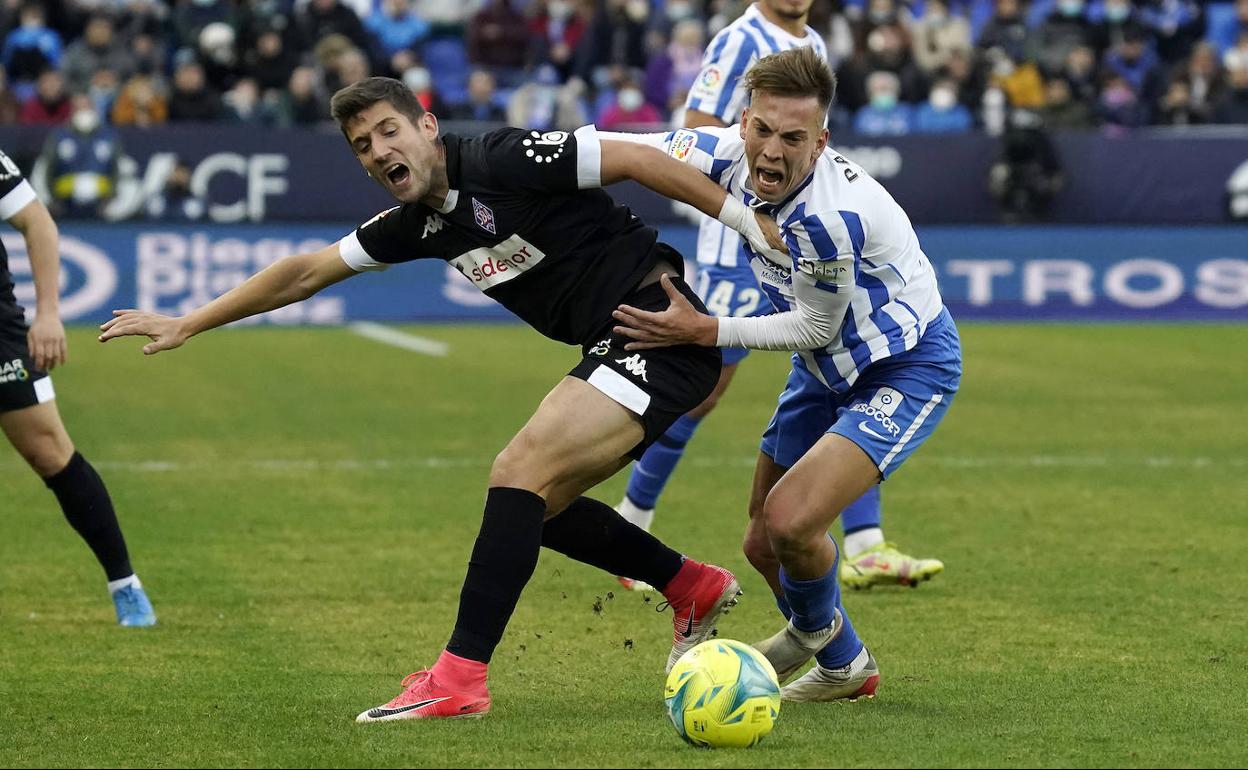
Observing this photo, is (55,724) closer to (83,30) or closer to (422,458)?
(422,458)

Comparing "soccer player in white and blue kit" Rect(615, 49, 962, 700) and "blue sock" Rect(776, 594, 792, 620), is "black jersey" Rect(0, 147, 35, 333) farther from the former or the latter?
"blue sock" Rect(776, 594, 792, 620)

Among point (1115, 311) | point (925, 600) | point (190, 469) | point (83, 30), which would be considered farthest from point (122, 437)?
point (83, 30)

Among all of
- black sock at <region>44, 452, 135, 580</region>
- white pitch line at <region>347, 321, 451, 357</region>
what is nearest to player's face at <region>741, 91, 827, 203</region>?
black sock at <region>44, 452, 135, 580</region>

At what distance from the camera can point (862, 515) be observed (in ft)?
25.2

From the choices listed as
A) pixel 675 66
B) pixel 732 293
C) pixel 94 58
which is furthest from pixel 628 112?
pixel 732 293

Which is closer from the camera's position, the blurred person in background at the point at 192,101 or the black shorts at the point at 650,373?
the black shorts at the point at 650,373

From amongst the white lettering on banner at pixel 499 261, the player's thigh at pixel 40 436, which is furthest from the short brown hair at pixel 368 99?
the player's thigh at pixel 40 436

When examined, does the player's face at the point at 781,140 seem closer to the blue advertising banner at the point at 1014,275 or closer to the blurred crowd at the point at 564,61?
the blue advertising banner at the point at 1014,275

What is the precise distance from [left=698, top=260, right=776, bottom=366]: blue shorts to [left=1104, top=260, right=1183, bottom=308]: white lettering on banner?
36.9 ft

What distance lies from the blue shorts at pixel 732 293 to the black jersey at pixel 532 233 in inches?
87.2

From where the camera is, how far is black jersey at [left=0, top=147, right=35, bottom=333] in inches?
270

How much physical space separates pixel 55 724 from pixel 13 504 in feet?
15.0

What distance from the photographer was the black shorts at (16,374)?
267 inches

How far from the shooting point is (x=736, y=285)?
26.7 ft
